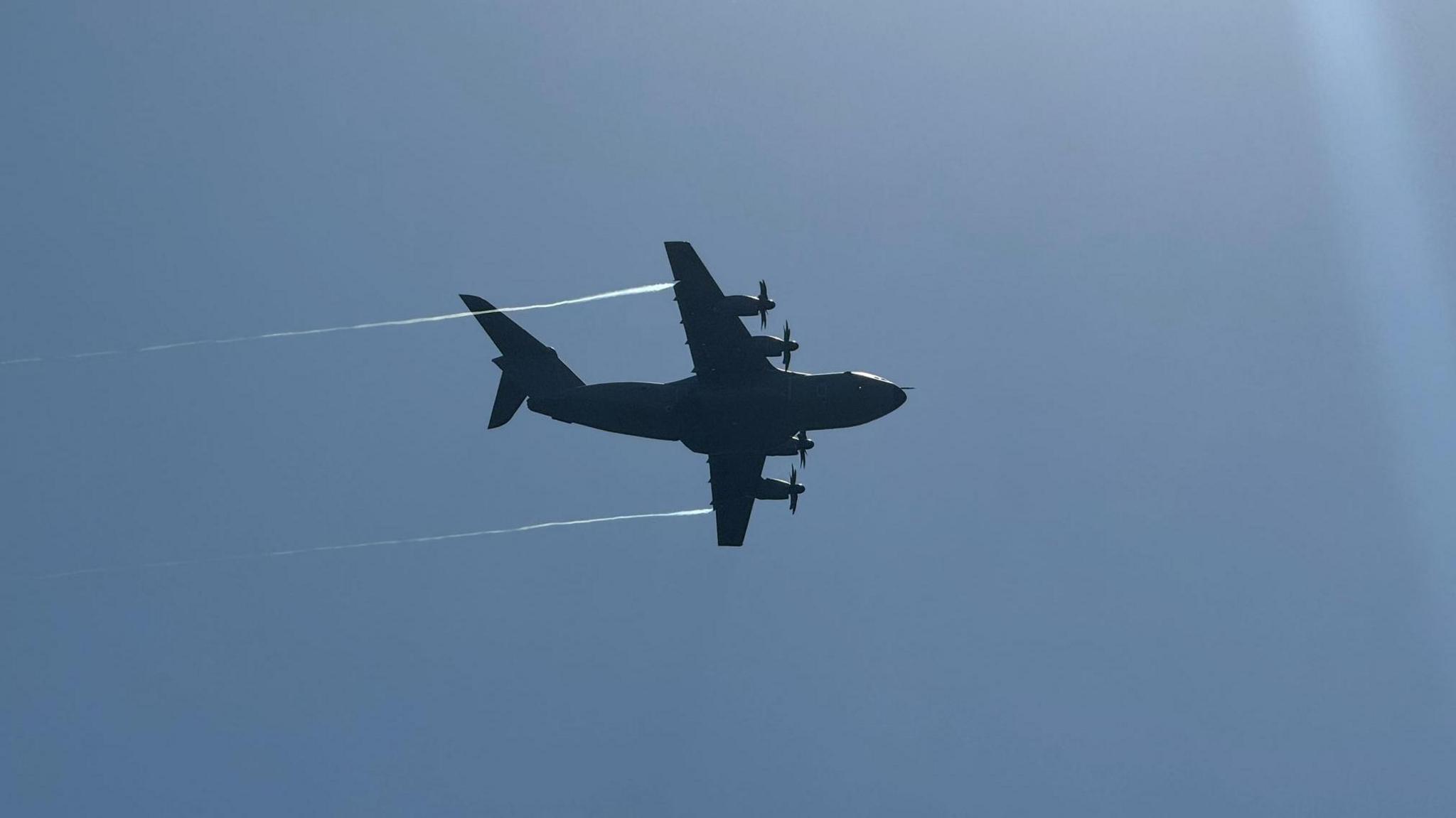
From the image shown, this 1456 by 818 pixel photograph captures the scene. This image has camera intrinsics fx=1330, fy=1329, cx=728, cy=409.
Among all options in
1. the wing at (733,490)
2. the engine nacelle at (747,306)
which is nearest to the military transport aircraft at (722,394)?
the engine nacelle at (747,306)

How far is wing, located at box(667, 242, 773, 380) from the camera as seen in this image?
47.8m

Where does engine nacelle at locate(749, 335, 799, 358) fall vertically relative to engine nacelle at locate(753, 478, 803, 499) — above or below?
above

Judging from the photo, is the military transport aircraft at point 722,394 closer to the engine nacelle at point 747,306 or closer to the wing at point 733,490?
the engine nacelle at point 747,306

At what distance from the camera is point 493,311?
174 feet

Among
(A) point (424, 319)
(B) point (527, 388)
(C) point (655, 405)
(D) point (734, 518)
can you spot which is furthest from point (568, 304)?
(D) point (734, 518)

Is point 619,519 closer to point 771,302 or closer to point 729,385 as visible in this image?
point 729,385

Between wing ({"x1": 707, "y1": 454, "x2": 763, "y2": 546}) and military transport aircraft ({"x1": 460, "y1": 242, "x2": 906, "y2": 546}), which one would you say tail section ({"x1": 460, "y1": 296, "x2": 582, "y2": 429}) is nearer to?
military transport aircraft ({"x1": 460, "y1": 242, "x2": 906, "y2": 546})

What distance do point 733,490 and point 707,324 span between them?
29.7ft

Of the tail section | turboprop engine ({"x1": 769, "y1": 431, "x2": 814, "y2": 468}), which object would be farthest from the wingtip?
turboprop engine ({"x1": 769, "y1": 431, "x2": 814, "y2": 468})

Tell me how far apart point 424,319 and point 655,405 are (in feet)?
31.4

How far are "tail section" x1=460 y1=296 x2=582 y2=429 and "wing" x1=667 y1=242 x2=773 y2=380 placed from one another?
Answer: 607 cm

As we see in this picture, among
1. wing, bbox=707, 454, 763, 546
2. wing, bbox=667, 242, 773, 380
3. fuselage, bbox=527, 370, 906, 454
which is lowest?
wing, bbox=707, 454, 763, 546

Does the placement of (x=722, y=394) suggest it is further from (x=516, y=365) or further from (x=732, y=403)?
(x=516, y=365)

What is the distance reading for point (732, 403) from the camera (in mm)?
48594
